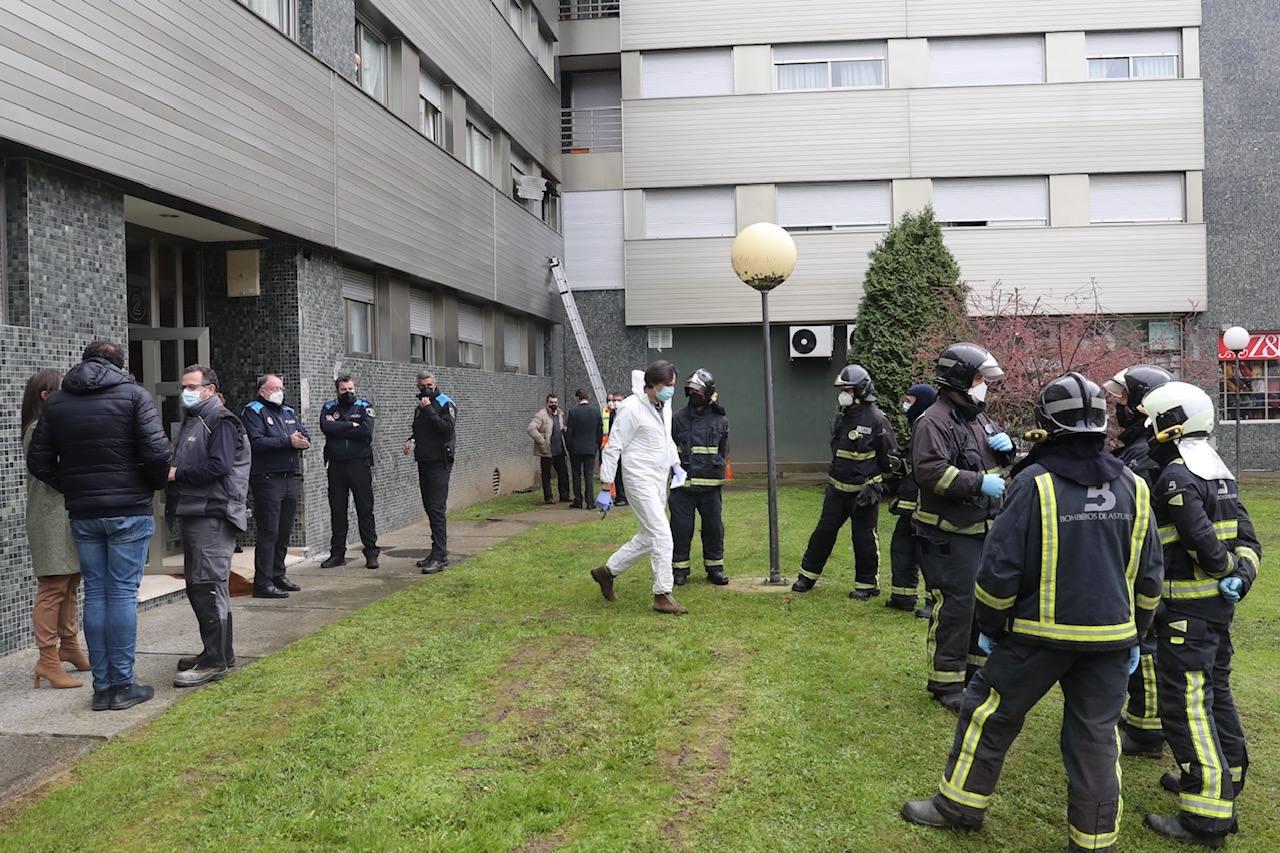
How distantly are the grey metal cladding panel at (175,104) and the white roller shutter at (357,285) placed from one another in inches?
49.8

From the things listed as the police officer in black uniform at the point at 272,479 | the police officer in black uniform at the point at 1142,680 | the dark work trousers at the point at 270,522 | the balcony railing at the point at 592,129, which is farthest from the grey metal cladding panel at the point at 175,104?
the balcony railing at the point at 592,129

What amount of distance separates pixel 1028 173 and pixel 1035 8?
3.60 metres

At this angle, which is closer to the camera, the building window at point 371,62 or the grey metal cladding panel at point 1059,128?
the building window at point 371,62

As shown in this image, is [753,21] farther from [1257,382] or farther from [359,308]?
[1257,382]

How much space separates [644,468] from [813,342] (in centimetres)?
1422

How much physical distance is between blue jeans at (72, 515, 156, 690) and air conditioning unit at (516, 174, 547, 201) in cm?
1444

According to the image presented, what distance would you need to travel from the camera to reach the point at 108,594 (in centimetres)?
541

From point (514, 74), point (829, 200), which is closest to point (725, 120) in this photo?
point (829, 200)

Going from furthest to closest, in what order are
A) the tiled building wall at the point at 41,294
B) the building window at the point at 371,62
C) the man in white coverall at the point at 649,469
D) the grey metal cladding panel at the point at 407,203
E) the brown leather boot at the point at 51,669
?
the building window at the point at 371,62 → the grey metal cladding panel at the point at 407,203 → the man in white coverall at the point at 649,469 → the tiled building wall at the point at 41,294 → the brown leather boot at the point at 51,669

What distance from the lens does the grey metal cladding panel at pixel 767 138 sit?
2084cm

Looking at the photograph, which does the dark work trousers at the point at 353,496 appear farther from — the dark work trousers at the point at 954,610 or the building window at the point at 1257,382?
the building window at the point at 1257,382

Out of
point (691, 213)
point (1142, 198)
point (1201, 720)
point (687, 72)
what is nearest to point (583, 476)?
point (691, 213)

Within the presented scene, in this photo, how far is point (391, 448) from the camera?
12.6 metres

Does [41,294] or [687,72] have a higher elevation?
[687,72]
